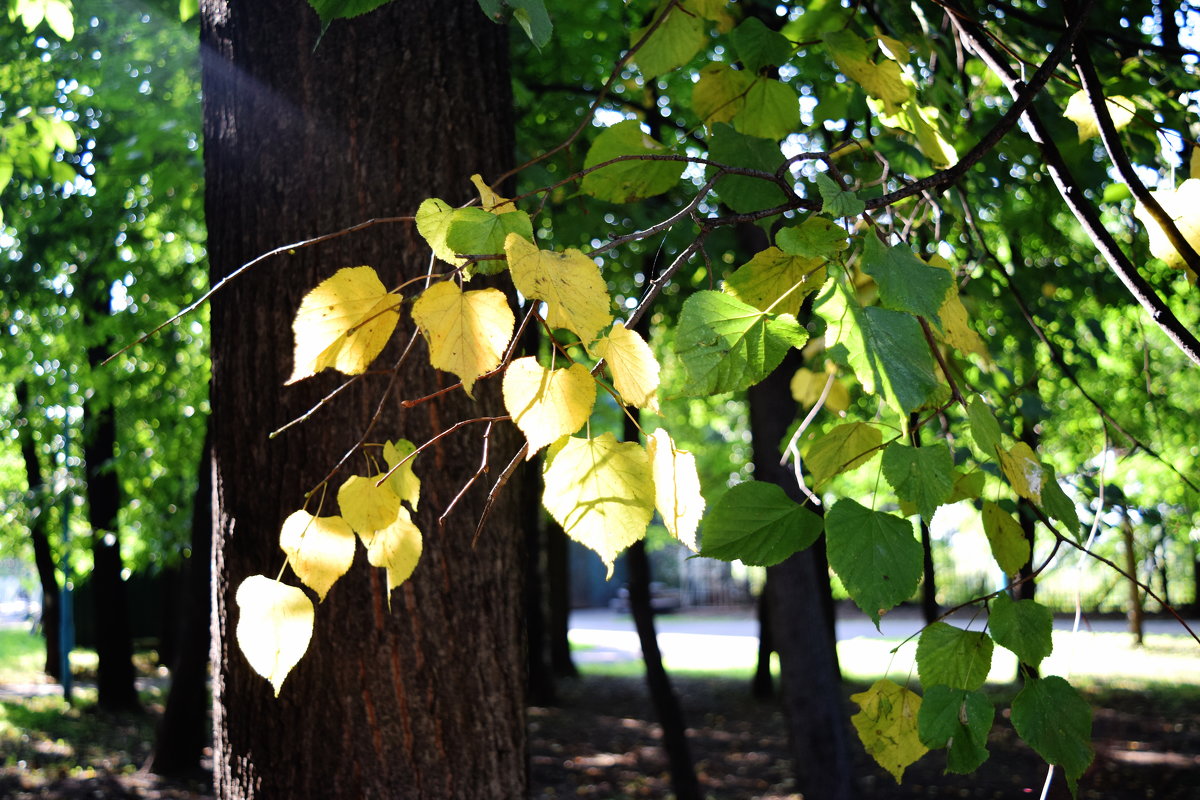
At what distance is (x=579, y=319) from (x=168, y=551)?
404 inches

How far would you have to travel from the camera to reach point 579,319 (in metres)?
0.80

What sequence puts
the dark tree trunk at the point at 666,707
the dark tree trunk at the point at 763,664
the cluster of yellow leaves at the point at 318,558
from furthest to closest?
the dark tree trunk at the point at 763,664 → the dark tree trunk at the point at 666,707 → the cluster of yellow leaves at the point at 318,558

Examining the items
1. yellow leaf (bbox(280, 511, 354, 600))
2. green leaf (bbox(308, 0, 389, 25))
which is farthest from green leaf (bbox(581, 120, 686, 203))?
yellow leaf (bbox(280, 511, 354, 600))

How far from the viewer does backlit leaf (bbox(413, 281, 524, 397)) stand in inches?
33.8

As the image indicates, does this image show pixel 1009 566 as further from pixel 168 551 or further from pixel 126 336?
pixel 168 551

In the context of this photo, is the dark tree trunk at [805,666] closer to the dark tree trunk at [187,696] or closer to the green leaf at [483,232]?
the dark tree trunk at [187,696]

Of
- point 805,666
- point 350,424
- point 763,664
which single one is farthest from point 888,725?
point 763,664

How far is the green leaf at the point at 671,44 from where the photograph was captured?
55.7 inches

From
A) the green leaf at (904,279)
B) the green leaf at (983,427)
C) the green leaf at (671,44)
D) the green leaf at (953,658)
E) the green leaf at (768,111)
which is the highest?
the green leaf at (671,44)

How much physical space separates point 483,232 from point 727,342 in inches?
10.0

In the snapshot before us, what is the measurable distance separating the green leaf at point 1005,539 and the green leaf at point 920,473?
194mm

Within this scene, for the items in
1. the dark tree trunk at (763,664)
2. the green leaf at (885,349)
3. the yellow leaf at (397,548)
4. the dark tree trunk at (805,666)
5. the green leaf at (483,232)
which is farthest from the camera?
the dark tree trunk at (763,664)

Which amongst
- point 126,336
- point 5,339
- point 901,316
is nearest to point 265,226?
point 901,316

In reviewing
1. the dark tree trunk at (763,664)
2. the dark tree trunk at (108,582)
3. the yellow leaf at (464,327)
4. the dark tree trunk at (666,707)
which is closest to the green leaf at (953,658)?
the yellow leaf at (464,327)
